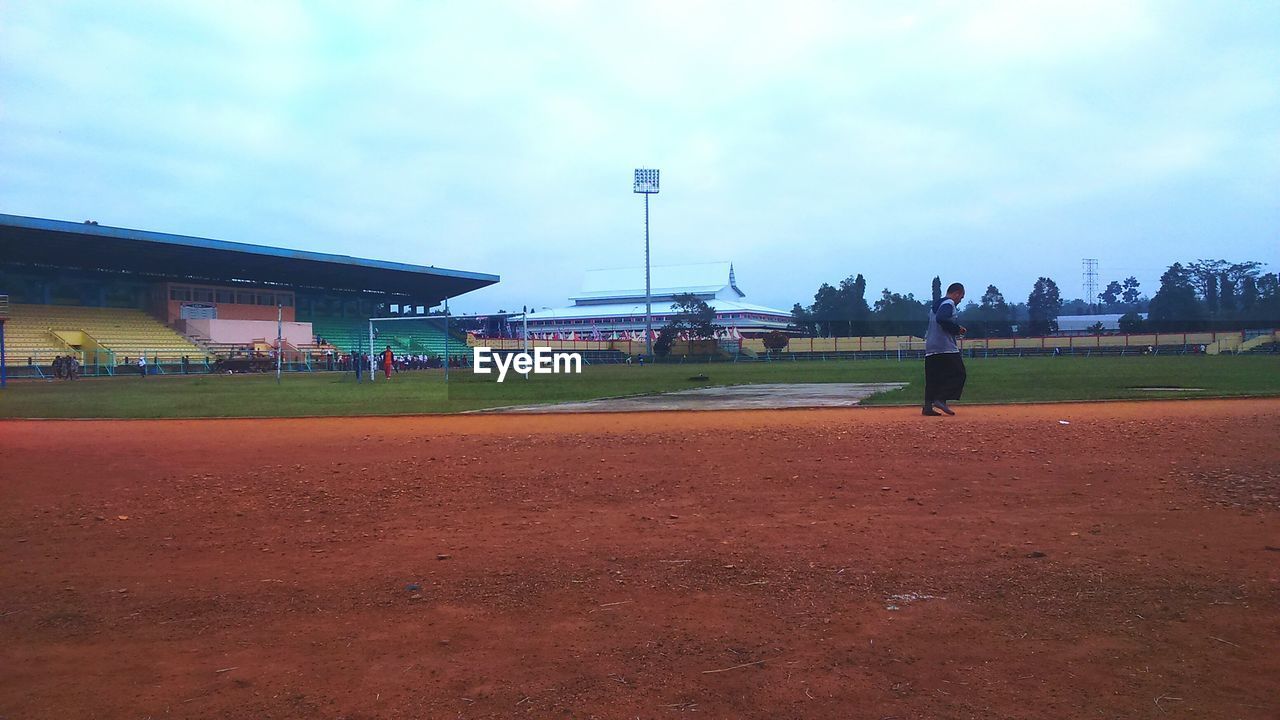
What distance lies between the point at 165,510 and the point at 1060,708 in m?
6.00

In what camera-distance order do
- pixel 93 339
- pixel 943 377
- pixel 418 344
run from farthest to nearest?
1. pixel 418 344
2. pixel 93 339
3. pixel 943 377

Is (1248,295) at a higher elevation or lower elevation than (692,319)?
higher

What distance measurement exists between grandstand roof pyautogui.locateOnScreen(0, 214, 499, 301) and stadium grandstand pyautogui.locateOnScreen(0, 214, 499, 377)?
86 millimetres

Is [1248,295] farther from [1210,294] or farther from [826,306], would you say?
[826,306]

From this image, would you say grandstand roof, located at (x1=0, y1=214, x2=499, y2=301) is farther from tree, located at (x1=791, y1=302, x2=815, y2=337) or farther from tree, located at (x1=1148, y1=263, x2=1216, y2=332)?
tree, located at (x1=1148, y1=263, x2=1216, y2=332)

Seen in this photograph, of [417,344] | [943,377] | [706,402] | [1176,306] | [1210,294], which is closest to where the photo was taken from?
[943,377]

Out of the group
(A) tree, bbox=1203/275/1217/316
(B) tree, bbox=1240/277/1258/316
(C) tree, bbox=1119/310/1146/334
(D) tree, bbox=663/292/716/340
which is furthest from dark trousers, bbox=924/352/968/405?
(A) tree, bbox=1203/275/1217/316

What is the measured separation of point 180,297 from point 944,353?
55.8 m

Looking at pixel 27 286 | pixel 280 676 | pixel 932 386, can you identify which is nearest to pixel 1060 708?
pixel 280 676

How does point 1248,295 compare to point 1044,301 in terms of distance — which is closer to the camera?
point 1248,295

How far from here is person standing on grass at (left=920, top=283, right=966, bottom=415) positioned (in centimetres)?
962

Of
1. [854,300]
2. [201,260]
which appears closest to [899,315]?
[854,300]

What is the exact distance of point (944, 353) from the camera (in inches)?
395

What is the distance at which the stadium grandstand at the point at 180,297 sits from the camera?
43188 mm
